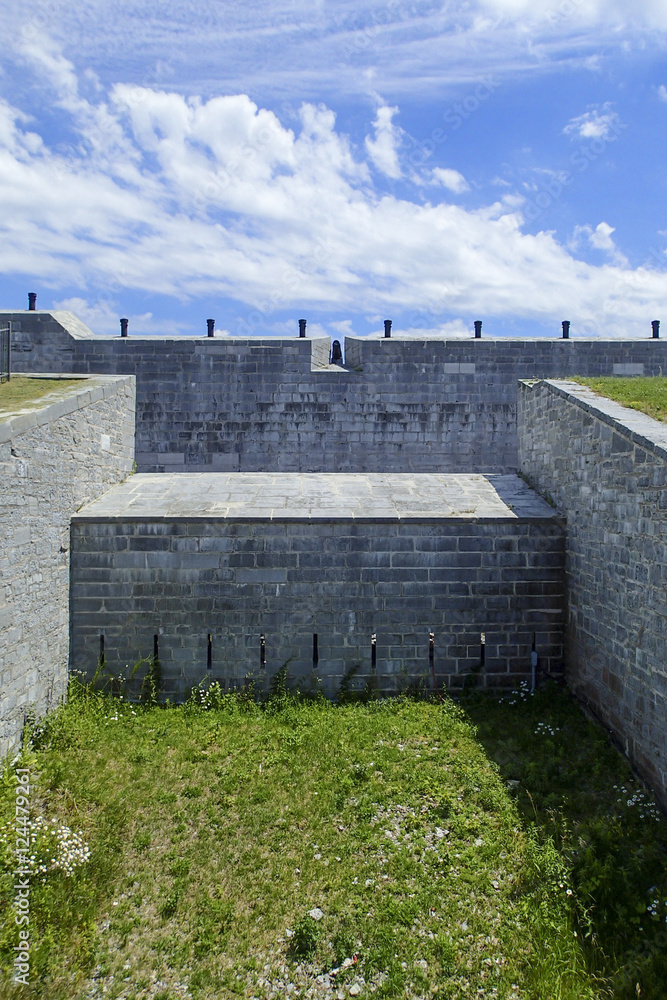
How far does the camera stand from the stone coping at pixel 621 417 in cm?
636

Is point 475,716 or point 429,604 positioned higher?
point 429,604

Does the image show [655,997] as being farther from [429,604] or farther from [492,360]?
[492,360]

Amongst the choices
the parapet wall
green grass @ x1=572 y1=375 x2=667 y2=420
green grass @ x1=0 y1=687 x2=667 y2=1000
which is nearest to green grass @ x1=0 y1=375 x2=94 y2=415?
the parapet wall

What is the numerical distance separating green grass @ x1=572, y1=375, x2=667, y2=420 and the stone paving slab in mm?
1890

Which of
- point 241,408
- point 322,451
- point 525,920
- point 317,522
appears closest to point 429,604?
point 317,522

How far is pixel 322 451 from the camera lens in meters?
13.8

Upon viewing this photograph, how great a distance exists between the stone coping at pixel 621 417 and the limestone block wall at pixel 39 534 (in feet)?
23.7

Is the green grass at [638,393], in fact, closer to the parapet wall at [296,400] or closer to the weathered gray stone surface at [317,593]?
the weathered gray stone surface at [317,593]

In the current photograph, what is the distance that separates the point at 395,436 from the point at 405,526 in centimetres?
590

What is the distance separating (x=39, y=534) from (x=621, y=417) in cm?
755

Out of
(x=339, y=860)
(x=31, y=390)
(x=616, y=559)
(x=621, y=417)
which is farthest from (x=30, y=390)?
(x=616, y=559)

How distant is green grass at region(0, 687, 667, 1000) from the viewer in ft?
14.8

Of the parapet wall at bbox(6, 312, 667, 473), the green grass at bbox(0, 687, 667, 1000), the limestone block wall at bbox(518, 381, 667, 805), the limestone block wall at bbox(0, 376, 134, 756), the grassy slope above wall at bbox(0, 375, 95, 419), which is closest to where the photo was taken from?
the green grass at bbox(0, 687, 667, 1000)

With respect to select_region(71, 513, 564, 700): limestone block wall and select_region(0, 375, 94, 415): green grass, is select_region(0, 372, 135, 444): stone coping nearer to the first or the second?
select_region(0, 375, 94, 415): green grass
